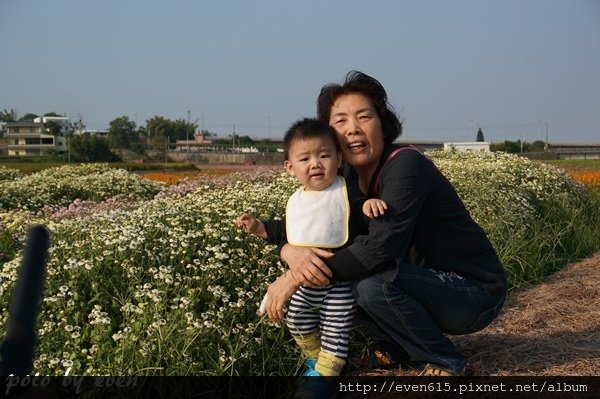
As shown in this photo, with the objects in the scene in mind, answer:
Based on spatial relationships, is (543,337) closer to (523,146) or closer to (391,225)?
(391,225)

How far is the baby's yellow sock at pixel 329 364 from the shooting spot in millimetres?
2789

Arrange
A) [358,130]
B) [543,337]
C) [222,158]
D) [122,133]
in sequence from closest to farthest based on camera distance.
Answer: [358,130] < [543,337] < [222,158] < [122,133]

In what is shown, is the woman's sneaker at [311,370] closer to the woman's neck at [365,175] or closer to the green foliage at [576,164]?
the woman's neck at [365,175]

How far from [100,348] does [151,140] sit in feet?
179

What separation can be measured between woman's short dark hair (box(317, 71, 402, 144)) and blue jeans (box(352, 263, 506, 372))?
0.64 metres

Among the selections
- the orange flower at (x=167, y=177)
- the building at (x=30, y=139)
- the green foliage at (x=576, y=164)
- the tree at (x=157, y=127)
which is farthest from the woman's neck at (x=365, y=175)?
the building at (x=30, y=139)

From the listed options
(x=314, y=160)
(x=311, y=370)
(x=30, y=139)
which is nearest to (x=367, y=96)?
(x=314, y=160)

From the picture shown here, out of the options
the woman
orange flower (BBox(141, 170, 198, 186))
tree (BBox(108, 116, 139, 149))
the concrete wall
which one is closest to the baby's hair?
the woman

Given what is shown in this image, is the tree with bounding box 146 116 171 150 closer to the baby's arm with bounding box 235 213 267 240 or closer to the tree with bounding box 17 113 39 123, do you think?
the tree with bounding box 17 113 39 123

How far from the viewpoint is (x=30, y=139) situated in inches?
2894

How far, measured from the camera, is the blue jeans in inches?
110

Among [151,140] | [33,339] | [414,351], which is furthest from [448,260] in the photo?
[151,140]

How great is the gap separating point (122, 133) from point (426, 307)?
195 feet

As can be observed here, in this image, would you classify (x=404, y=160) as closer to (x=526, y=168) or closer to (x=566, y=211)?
(x=566, y=211)
